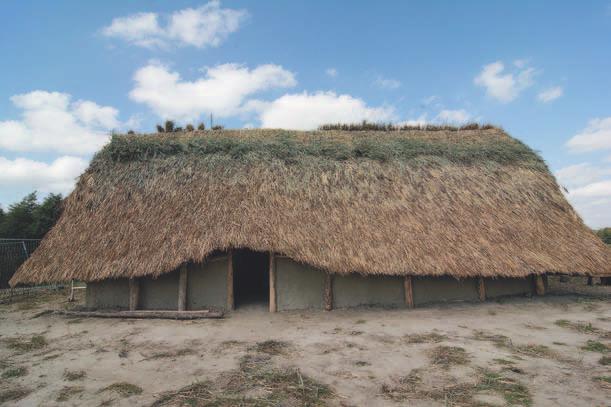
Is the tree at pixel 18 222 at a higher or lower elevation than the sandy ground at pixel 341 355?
higher

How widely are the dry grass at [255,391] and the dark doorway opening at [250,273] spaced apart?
690 cm

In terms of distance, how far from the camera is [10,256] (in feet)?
44.0

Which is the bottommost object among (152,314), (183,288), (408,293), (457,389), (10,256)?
(457,389)

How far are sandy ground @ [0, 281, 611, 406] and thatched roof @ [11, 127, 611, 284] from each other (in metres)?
1.29

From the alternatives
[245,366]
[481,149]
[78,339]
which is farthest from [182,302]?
[481,149]

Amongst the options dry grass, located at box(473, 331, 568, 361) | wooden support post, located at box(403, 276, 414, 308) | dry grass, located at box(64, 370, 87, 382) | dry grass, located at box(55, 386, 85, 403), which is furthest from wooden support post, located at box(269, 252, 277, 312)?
dry grass, located at box(55, 386, 85, 403)

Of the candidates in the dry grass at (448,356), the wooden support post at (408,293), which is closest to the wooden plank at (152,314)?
the wooden support post at (408,293)

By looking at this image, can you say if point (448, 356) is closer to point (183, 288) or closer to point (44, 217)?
point (183, 288)

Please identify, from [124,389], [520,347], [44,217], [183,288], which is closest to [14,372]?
[124,389]

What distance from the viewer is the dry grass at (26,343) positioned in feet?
22.4

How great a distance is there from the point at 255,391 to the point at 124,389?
5.88 ft

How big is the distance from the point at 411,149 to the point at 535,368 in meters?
8.20

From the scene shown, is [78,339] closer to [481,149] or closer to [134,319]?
[134,319]

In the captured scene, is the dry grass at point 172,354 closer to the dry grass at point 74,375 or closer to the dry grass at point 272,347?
the dry grass at point 74,375
